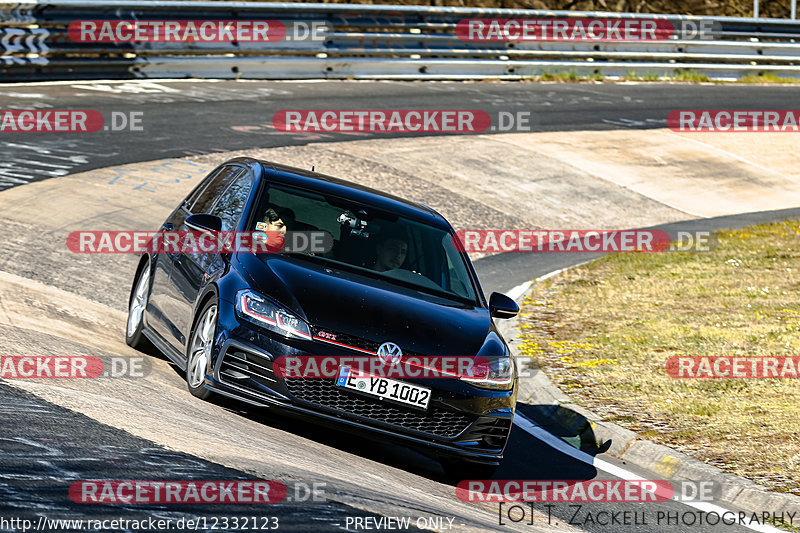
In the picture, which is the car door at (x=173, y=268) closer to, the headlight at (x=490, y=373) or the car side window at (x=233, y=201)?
the car side window at (x=233, y=201)

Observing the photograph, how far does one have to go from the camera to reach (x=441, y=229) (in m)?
8.69

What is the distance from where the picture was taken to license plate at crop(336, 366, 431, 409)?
6691mm

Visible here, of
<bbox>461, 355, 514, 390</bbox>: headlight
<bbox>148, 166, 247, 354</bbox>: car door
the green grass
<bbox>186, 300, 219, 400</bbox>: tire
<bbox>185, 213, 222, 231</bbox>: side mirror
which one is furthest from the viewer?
the green grass

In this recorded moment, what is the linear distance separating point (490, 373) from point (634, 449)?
1.74 m

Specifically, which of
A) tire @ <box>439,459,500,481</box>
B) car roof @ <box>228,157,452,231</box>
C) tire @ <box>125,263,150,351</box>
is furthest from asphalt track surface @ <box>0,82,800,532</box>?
car roof @ <box>228,157,452,231</box>

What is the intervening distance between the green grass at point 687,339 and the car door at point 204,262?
3.23 metres

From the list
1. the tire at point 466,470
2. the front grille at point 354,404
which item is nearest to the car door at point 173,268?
the front grille at point 354,404

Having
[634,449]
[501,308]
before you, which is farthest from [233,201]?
[634,449]

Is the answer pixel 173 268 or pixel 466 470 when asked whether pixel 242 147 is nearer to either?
pixel 173 268

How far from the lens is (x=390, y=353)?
6809 millimetres

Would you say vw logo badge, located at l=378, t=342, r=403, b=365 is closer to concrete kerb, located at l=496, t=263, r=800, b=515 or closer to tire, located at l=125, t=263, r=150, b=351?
concrete kerb, located at l=496, t=263, r=800, b=515

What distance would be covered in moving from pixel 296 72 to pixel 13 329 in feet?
54.8

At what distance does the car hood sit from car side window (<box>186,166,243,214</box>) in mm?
1529

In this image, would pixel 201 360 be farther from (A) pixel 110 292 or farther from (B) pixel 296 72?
(B) pixel 296 72
